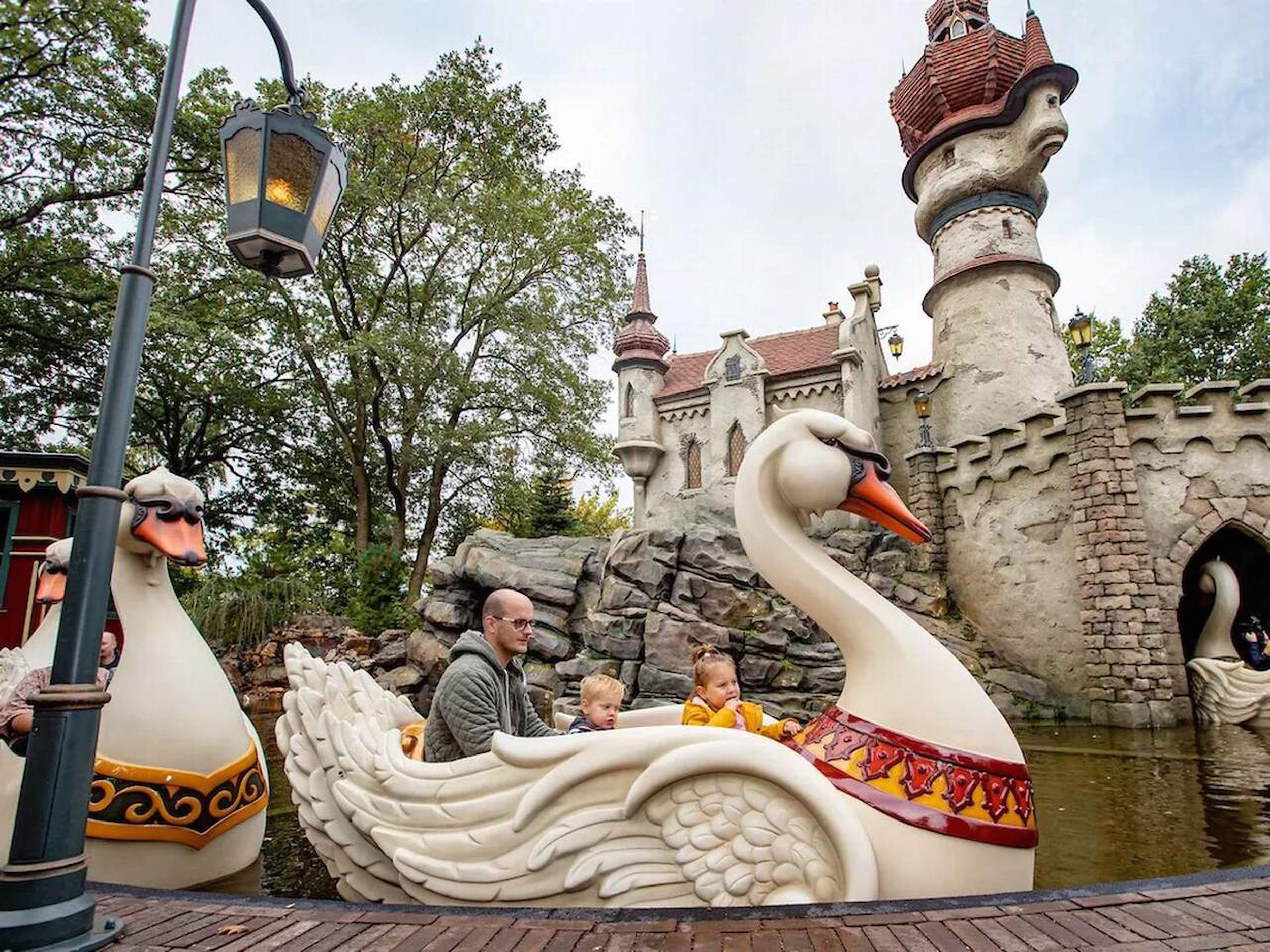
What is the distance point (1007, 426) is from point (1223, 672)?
519 centimetres

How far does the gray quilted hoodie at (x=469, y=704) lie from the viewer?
2727 mm

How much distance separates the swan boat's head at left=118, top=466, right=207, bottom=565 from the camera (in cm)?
336

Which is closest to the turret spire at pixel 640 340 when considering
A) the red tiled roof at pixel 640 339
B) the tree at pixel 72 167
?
the red tiled roof at pixel 640 339

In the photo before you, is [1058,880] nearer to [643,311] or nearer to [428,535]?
[428,535]

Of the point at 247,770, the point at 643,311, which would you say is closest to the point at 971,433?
the point at 643,311

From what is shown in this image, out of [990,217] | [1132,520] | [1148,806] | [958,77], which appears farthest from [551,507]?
[1148,806]

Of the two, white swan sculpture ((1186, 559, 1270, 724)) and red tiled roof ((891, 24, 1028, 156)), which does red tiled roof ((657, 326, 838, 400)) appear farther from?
white swan sculpture ((1186, 559, 1270, 724))

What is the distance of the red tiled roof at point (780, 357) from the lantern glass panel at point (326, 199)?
16.4 metres

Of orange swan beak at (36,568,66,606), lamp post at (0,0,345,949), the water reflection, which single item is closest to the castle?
the water reflection

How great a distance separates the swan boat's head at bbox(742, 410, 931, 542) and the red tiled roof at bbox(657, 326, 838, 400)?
15.9m

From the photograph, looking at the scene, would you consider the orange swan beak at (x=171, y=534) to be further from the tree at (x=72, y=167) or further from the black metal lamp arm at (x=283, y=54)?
the tree at (x=72, y=167)

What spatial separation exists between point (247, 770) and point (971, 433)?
16.8 m

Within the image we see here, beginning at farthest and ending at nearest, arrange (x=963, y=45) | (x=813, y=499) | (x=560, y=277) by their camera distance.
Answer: (x=560, y=277) < (x=963, y=45) < (x=813, y=499)

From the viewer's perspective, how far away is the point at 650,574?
13.7m
